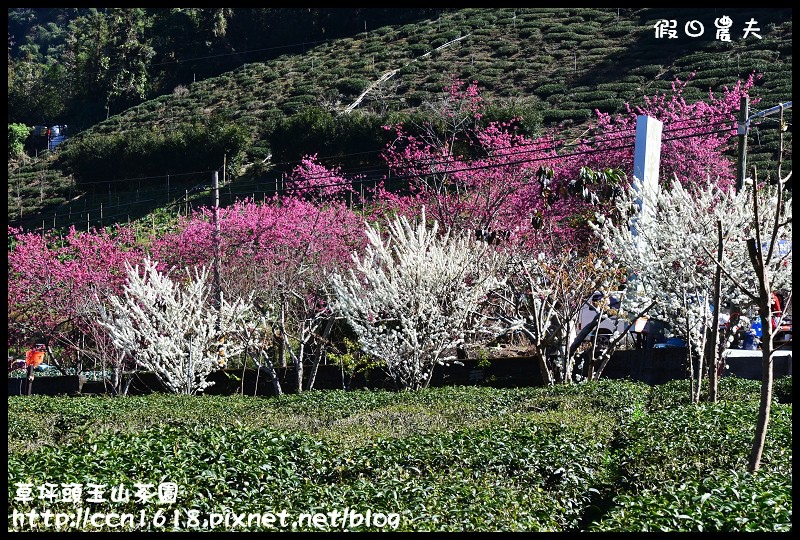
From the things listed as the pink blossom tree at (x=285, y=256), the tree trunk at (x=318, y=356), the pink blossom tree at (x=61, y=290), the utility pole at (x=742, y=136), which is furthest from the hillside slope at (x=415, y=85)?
the utility pole at (x=742, y=136)

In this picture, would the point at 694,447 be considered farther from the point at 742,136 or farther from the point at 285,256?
the point at 285,256

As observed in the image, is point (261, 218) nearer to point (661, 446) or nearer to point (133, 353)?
point (133, 353)

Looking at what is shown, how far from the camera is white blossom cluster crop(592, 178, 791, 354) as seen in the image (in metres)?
17.0

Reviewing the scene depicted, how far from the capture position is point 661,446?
→ 9930 millimetres

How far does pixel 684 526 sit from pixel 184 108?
6570 centimetres

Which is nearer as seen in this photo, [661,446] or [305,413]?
[661,446]

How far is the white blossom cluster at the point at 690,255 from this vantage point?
17.0 meters

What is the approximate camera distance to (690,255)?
17125 millimetres

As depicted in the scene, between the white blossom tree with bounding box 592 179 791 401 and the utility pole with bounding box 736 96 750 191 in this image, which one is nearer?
the white blossom tree with bounding box 592 179 791 401

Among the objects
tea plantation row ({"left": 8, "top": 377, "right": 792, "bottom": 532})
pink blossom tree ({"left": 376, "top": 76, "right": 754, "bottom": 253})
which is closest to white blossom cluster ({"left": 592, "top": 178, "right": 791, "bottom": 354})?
pink blossom tree ({"left": 376, "top": 76, "right": 754, "bottom": 253})

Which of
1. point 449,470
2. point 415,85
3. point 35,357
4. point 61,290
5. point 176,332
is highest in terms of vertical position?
point 415,85

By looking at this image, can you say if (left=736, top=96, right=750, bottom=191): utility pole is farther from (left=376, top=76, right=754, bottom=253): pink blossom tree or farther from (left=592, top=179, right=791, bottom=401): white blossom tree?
(left=376, top=76, right=754, bottom=253): pink blossom tree

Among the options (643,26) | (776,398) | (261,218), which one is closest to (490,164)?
(261,218)

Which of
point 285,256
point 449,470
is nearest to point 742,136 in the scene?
point 449,470
